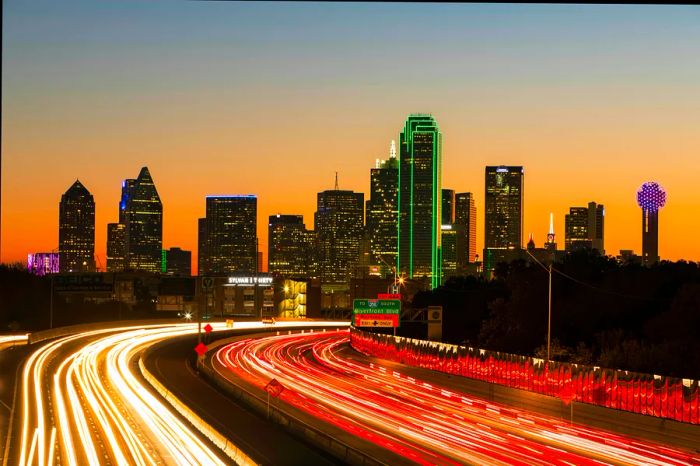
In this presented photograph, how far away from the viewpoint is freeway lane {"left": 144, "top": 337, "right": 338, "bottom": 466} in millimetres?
30312

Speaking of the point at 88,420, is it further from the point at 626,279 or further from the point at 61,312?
the point at 61,312

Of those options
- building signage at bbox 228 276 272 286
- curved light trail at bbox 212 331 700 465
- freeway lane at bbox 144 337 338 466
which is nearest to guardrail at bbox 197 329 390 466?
freeway lane at bbox 144 337 338 466

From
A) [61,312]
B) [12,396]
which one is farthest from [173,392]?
[61,312]

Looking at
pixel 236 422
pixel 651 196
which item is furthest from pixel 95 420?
pixel 651 196

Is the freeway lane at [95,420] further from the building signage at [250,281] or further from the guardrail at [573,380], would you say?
the building signage at [250,281]

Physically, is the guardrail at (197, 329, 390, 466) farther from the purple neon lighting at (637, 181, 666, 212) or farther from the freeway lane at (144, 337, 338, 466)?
the purple neon lighting at (637, 181, 666, 212)

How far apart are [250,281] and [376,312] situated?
3883 inches

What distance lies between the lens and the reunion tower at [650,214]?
154625 mm

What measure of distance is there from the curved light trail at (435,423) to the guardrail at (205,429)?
4999mm

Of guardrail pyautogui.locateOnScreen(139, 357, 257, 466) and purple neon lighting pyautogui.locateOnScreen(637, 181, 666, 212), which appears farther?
purple neon lighting pyautogui.locateOnScreen(637, 181, 666, 212)

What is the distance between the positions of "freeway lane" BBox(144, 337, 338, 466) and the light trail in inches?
50.2

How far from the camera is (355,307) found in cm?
8269

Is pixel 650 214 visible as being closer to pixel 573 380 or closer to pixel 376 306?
pixel 376 306

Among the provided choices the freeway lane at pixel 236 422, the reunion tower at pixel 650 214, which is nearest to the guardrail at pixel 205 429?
the freeway lane at pixel 236 422
